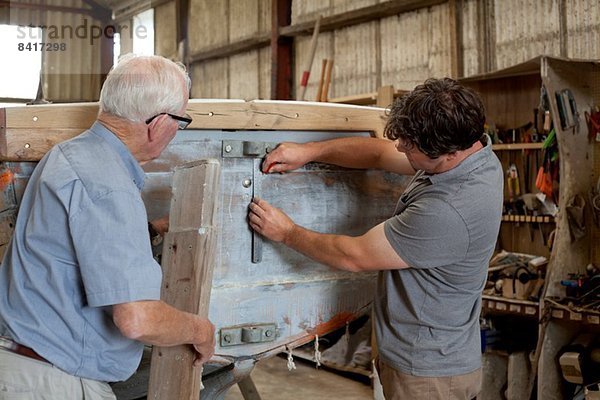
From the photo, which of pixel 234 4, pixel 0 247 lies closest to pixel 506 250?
pixel 0 247

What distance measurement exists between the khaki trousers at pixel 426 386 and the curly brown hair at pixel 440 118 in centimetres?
72

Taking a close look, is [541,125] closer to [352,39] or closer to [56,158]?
[352,39]

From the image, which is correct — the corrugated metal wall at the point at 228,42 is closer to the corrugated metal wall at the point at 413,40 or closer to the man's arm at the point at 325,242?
the corrugated metal wall at the point at 413,40

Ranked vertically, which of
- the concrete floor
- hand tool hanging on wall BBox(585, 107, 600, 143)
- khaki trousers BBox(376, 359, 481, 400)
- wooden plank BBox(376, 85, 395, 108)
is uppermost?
wooden plank BBox(376, 85, 395, 108)

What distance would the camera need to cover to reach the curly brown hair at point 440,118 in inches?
81.2

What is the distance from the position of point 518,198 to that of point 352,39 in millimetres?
3225

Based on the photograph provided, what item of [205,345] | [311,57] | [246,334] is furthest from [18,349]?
[311,57]

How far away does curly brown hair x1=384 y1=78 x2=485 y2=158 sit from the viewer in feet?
6.77

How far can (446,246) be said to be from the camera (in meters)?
2.10

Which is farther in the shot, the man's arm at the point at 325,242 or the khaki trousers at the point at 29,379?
the man's arm at the point at 325,242

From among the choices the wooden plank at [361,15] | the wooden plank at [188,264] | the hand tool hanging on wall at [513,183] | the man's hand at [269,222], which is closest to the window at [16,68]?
the wooden plank at [361,15]

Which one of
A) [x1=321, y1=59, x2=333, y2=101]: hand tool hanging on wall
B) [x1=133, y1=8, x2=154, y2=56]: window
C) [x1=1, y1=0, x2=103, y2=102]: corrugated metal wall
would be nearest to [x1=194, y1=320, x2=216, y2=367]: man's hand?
[x1=321, y1=59, x2=333, y2=101]: hand tool hanging on wall

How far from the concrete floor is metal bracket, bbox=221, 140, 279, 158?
3662mm

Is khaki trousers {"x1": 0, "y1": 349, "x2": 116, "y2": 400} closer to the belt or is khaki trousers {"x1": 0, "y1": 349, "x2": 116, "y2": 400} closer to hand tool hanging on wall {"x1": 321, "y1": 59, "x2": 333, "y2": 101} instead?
the belt
